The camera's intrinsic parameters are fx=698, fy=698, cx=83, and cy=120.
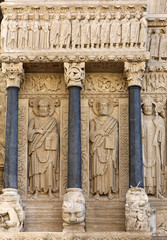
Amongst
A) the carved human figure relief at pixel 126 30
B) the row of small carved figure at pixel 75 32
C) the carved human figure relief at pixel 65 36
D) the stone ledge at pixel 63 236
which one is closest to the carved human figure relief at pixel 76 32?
the row of small carved figure at pixel 75 32

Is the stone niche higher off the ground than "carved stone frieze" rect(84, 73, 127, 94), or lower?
lower

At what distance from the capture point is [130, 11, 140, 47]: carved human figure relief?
670 inches

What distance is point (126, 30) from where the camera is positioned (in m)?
17.1

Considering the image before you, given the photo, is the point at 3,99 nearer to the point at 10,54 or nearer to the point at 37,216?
the point at 10,54

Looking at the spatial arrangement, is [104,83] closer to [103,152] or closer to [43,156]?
[103,152]

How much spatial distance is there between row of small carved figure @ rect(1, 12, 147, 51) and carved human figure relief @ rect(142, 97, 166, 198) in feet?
5.55

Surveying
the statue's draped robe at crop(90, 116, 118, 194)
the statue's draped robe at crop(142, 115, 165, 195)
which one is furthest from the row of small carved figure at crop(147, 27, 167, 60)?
the statue's draped robe at crop(90, 116, 118, 194)

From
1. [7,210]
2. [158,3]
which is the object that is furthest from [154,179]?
[158,3]

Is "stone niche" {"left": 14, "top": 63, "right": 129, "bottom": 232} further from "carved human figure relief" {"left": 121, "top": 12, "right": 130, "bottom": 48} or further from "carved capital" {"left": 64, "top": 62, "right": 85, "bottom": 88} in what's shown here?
"carved human figure relief" {"left": 121, "top": 12, "right": 130, "bottom": 48}

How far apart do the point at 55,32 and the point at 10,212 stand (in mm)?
4522

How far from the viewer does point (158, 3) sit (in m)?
19.5

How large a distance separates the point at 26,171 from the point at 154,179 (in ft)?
10.3

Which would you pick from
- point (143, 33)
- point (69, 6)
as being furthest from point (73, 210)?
point (69, 6)

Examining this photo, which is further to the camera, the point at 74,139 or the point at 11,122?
the point at 11,122
